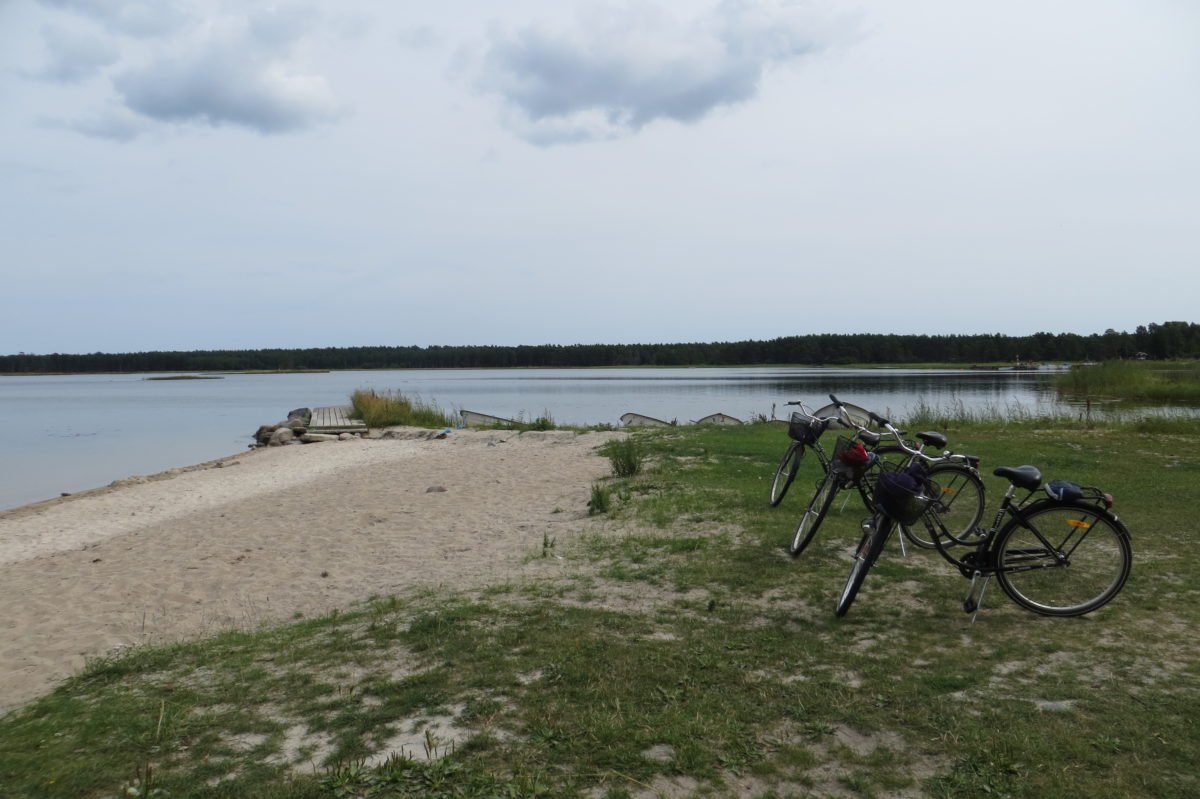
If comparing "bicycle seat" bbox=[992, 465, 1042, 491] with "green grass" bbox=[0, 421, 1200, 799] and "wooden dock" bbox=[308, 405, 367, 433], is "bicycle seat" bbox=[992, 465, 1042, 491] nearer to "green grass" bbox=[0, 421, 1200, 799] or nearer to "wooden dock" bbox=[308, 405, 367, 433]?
"green grass" bbox=[0, 421, 1200, 799]

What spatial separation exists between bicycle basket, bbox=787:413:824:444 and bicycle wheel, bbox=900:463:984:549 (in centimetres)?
127

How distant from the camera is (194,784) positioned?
3145 millimetres

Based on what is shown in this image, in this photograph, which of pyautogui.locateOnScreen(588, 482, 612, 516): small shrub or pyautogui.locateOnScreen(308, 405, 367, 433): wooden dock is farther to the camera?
pyautogui.locateOnScreen(308, 405, 367, 433): wooden dock

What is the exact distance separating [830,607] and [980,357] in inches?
4898

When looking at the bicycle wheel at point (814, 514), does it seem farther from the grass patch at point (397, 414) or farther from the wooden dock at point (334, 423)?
the wooden dock at point (334, 423)

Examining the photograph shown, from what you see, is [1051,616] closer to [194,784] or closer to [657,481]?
[194,784]

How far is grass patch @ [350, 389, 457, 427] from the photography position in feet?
91.2

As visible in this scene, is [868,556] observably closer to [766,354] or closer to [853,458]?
[853,458]

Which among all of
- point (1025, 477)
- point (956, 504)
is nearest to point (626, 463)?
point (956, 504)

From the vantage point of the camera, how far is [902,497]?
5.16 metres

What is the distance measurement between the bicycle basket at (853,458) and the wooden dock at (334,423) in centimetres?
2239

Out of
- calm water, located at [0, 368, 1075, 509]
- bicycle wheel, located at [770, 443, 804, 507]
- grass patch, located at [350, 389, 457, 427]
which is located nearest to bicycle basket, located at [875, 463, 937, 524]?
bicycle wheel, located at [770, 443, 804, 507]

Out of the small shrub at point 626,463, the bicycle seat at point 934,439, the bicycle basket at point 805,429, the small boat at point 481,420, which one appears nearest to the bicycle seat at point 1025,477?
the bicycle seat at point 934,439

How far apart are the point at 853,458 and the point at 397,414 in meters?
24.3
